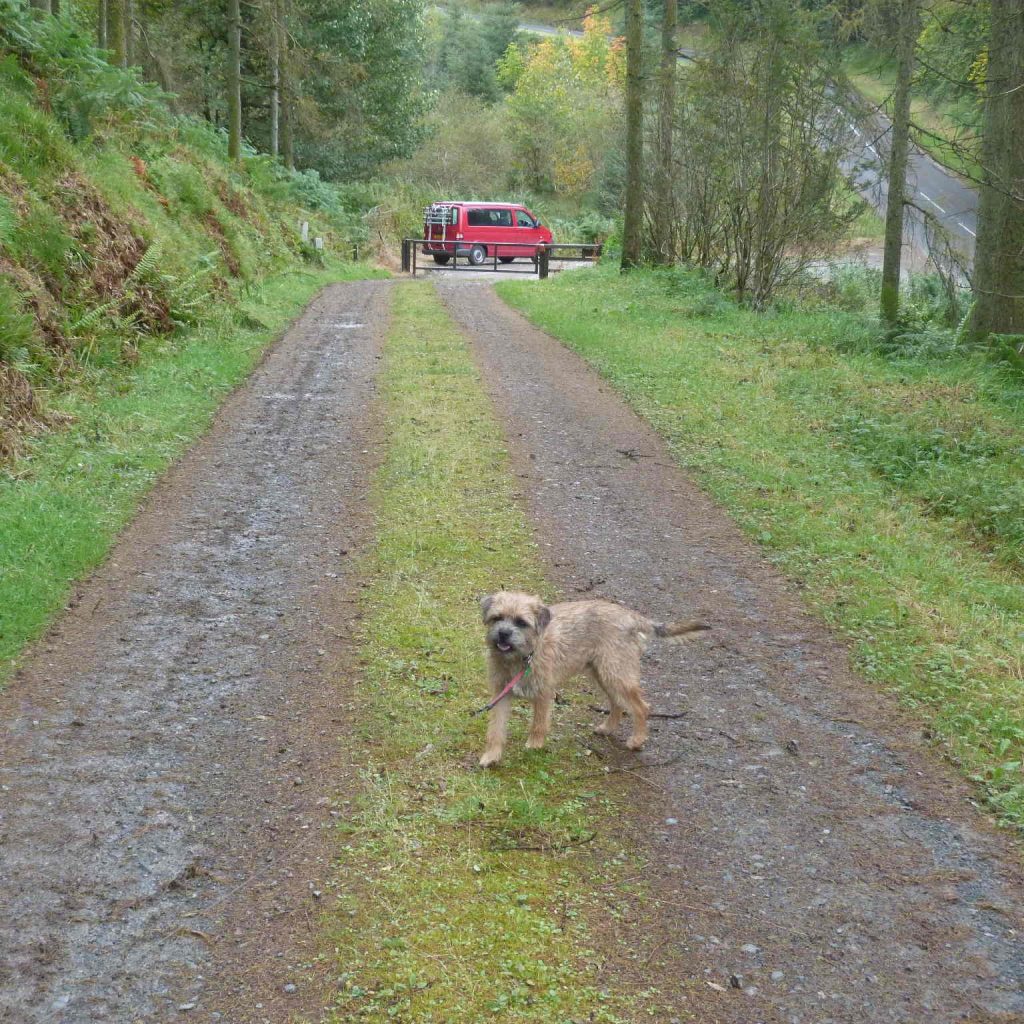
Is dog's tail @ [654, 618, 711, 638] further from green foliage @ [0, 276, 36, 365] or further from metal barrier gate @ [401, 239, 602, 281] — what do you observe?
metal barrier gate @ [401, 239, 602, 281]

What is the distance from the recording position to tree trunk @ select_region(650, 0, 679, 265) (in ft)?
77.7

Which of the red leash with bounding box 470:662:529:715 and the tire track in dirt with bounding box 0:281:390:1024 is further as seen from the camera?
the red leash with bounding box 470:662:529:715

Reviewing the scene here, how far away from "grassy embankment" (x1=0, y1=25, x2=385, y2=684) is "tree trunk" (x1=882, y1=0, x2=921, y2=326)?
10.2 m

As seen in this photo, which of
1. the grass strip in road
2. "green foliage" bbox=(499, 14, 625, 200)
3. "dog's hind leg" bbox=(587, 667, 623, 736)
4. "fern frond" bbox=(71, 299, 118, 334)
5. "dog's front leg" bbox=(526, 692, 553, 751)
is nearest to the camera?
the grass strip in road

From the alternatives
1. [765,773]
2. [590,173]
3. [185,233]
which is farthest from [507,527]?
[590,173]

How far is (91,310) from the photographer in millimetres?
12711

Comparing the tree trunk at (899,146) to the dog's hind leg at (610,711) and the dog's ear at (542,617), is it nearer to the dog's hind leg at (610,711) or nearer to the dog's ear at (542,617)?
the dog's hind leg at (610,711)

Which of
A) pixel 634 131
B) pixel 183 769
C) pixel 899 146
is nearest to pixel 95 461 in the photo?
pixel 183 769

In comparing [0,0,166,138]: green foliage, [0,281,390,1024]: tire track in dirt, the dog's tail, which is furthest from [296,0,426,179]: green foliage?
the dog's tail

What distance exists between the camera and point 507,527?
8.40 m

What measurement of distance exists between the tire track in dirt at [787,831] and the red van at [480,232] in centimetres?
3186

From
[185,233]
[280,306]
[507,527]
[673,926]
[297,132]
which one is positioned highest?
[297,132]

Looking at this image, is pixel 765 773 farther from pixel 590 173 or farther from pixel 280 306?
pixel 590 173

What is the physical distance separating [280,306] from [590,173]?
36709mm
